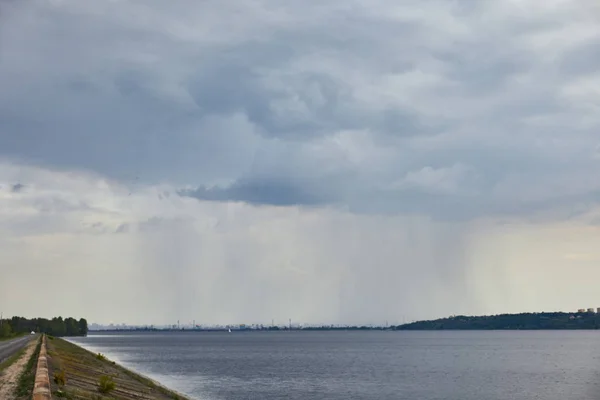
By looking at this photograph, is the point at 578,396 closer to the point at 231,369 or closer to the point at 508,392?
the point at 508,392

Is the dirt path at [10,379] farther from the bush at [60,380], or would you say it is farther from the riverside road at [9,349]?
the riverside road at [9,349]

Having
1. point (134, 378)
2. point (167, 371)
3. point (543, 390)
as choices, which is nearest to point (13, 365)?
point (134, 378)

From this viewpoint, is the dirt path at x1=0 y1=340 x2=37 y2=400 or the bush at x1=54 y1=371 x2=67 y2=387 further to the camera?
the bush at x1=54 y1=371 x2=67 y2=387

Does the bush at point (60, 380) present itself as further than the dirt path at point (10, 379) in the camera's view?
Yes

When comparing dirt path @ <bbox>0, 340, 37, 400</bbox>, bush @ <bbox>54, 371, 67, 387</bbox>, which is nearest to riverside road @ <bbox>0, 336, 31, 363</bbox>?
dirt path @ <bbox>0, 340, 37, 400</bbox>

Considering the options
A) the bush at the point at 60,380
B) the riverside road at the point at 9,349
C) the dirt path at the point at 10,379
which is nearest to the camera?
the dirt path at the point at 10,379

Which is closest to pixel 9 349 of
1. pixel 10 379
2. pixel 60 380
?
pixel 10 379

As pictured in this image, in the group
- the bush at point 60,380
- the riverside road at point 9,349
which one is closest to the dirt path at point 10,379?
the bush at point 60,380

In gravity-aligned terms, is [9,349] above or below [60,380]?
below

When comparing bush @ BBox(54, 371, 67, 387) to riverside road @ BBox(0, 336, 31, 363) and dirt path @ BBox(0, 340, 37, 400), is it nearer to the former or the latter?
dirt path @ BBox(0, 340, 37, 400)

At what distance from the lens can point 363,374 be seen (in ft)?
370

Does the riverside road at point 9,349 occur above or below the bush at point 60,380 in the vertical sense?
below

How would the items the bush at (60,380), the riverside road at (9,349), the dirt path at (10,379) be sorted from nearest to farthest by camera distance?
the dirt path at (10,379) → the bush at (60,380) → the riverside road at (9,349)

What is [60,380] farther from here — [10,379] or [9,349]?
[9,349]
